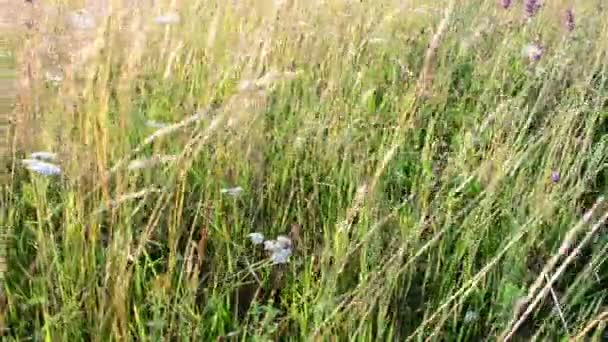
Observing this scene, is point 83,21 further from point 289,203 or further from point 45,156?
point 289,203

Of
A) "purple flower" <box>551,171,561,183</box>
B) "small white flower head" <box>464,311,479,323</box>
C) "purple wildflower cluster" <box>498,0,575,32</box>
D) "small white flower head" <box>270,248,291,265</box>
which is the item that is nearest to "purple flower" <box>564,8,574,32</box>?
"purple wildflower cluster" <box>498,0,575,32</box>

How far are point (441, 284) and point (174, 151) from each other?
27.5 inches

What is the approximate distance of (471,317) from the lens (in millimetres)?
→ 1499

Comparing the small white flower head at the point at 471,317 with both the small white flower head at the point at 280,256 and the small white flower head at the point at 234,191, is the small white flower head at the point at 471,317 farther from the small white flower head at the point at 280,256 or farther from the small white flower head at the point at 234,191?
the small white flower head at the point at 234,191

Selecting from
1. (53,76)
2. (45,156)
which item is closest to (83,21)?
(53,76)

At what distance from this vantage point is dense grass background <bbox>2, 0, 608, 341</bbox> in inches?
54.7

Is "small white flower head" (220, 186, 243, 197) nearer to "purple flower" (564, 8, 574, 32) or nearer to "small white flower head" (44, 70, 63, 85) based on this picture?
"small white flower head" (44, 70, 63, 85)

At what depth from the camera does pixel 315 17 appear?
2764mm

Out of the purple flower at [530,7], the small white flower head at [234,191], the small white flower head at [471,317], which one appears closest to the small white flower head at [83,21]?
the small white flower head at [234,191]

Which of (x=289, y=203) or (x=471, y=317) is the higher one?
(x=289, y=203)

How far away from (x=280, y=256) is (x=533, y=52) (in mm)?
1502

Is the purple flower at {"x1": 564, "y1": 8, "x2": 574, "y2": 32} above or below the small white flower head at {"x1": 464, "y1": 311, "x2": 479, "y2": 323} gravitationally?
above

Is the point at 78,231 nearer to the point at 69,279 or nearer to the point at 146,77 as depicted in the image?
the point at 69,279

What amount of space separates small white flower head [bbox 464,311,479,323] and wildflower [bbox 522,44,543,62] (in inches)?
54.3
